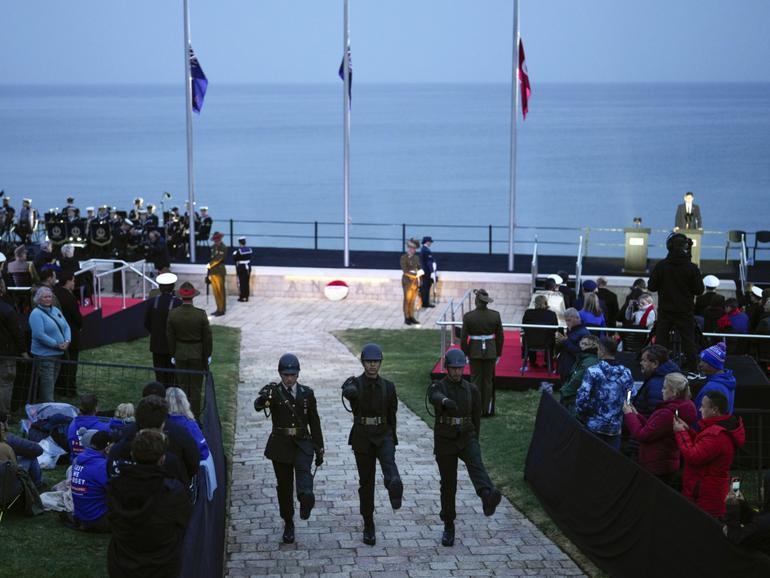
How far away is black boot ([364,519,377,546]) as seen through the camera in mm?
11141

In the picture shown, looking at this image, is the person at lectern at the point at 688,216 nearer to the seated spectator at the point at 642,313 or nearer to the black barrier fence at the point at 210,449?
the seated spectator at the point at 642,313

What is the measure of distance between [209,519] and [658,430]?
3865 millimetres

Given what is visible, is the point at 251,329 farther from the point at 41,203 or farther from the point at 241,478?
the point at 41,203

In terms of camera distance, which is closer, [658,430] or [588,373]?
[658,430]

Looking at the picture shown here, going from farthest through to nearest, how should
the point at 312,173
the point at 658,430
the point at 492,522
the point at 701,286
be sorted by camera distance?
the point at 312,173, the point at 701,286, the point at 492,522, the point at 658,430

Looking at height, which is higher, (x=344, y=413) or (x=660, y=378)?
(x=660, y=378)

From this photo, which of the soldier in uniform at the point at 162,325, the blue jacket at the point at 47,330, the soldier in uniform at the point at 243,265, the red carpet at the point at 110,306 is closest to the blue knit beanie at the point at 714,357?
the soldier in uniform at the point at 162,325

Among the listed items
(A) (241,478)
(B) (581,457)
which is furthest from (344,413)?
(B) (581,457)

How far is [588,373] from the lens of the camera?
11.3 metres

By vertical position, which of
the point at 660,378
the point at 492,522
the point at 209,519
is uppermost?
the point at 660,378

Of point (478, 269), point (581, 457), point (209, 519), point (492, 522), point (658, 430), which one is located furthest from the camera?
point (478, 269)

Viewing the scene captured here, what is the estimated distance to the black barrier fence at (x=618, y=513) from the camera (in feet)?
27.4

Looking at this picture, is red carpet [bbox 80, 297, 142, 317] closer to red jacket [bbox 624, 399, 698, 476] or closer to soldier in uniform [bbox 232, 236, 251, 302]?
soldier in uniform [bbox 232, 236, 251, 302]

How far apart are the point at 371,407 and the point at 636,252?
17.4 meters
